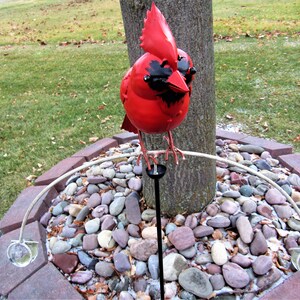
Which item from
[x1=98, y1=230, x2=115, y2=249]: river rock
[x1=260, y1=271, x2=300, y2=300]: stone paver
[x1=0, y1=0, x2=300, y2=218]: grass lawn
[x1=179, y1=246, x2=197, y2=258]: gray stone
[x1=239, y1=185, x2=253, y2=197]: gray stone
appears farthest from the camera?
[x1=0, y1=0, x2=300, y2=218]: grass lawn

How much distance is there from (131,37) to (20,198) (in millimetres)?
1400

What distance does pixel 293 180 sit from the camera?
230 centimetres

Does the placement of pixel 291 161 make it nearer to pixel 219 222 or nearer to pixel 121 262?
pixel 219 222

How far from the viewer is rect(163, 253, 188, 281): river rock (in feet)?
5.71

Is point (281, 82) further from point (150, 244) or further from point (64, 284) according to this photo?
Result: point (64, 284)

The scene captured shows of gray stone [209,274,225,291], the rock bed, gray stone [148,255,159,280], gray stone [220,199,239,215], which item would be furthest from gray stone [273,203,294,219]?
gray stone [148,255,159,280]

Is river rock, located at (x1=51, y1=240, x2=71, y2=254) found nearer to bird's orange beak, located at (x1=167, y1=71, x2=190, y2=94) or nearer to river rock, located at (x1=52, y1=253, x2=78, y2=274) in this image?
river rock, located at (x1=52, y1=253, x2=78, y2=274)

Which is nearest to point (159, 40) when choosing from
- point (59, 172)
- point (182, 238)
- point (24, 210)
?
point (182, 238)

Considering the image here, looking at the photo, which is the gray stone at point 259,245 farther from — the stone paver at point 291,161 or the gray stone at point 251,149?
the gray stone at point 251,149

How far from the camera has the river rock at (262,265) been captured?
1718 mm

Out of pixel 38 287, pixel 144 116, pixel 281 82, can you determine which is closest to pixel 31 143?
pixel 38 287

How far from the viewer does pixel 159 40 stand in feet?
3.11

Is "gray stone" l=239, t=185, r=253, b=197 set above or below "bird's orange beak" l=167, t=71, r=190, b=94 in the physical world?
below

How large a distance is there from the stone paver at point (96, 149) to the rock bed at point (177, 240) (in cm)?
43
